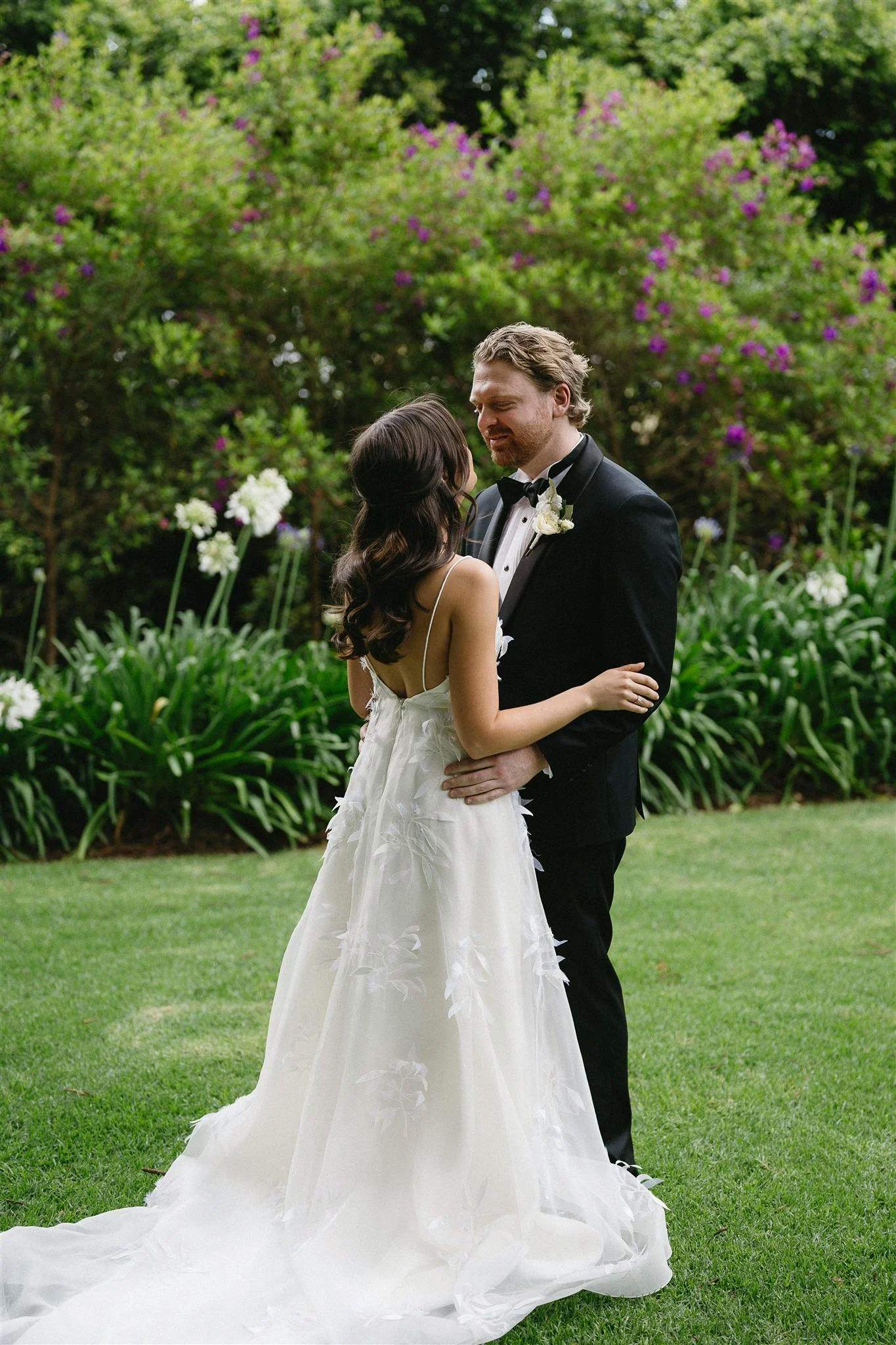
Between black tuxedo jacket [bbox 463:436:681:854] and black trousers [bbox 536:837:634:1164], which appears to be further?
black trousers [bbox 536:837:634:1164]

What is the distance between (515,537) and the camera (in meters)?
2.81

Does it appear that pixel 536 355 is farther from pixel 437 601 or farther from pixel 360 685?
pixel 360 685

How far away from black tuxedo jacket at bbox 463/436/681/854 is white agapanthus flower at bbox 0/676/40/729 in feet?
11.4

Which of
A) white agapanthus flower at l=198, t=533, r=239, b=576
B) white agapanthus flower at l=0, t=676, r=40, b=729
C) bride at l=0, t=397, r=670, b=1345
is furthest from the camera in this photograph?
white agapanthus flower at l=198, t=533, r=239, b=576

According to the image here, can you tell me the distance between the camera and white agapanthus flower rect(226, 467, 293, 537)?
6039 mm

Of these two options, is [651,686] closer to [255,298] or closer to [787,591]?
[787,591]

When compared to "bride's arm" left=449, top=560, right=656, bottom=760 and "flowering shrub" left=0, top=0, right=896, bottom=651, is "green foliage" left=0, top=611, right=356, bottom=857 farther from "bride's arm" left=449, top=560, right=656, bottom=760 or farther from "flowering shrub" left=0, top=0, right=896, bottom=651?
"bride's arm" left=449, top=560, right=656, bottom=760

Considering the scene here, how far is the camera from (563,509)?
8.59 ft

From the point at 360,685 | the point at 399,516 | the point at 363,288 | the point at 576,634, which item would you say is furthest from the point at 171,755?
the point at 363,288

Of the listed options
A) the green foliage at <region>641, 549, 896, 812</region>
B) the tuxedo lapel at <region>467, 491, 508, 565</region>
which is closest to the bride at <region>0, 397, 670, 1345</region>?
the tuxedo lapel at <region>467, 491, 508, 565</region>

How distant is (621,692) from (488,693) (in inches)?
12.1

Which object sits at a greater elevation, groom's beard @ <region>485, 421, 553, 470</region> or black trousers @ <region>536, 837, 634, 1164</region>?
groom's beard @ <region>485, 421, 553, 470</region>

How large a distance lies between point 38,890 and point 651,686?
359cm

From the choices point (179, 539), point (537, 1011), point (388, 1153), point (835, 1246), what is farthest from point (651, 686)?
point (179, 539)
